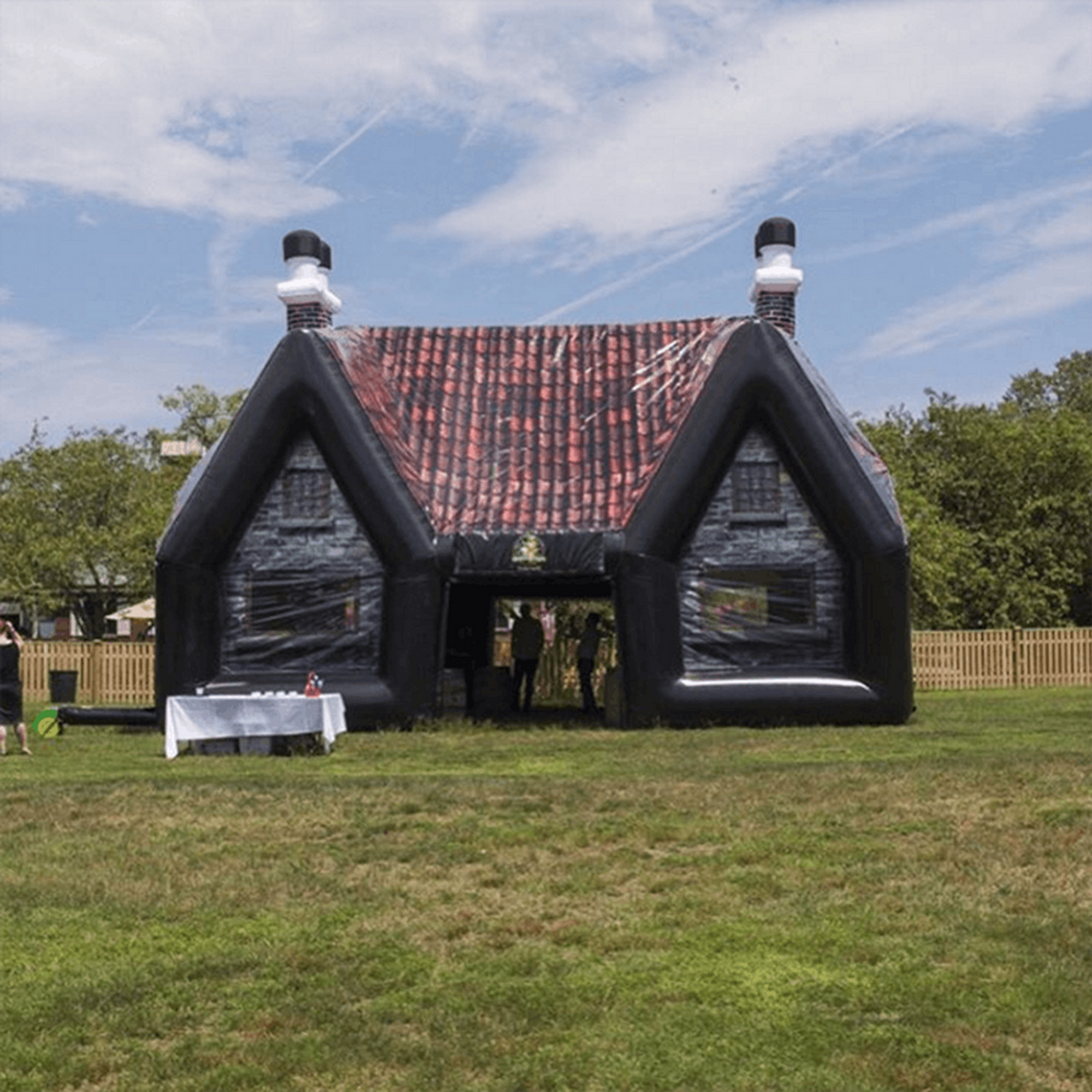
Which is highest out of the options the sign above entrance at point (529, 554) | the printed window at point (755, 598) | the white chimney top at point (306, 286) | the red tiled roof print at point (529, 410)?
the white chimney top at point (306, 286)

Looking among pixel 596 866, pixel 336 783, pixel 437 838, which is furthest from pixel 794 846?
pixel 336 783

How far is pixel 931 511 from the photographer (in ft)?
130

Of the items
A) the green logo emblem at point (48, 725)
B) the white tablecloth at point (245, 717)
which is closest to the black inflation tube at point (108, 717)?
the green logo emblem at point (48, 725)

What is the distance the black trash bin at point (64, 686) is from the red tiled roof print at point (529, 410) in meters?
10.2

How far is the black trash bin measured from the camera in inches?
1114

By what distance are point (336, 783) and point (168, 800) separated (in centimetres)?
162

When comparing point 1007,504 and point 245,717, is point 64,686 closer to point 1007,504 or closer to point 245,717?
point 245,717

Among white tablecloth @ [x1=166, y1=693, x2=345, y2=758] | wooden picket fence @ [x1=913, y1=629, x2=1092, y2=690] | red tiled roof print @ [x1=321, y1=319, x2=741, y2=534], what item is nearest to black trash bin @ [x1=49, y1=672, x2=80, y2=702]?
red tiled roof print @ [x1=321, y1=319, x2=741, y2=534]

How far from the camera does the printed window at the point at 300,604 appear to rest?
20469 mm

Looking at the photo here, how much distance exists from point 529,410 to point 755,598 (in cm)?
446

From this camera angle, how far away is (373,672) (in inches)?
790

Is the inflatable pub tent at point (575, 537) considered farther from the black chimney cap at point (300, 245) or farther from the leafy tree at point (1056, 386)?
the leafy tree at point (1056, 386)

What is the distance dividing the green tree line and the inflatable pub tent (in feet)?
58.9

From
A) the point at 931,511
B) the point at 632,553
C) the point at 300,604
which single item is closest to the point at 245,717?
the point at 300,604
